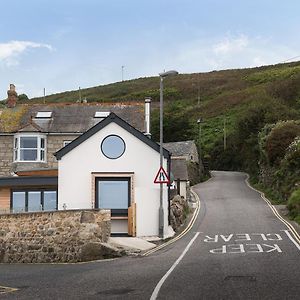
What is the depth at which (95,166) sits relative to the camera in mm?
28078

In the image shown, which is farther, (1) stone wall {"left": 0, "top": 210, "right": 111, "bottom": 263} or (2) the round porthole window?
(2) the round porthole window

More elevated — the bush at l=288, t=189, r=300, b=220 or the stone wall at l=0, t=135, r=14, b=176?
the stone wall at l=0, t=135, r=14, b=176

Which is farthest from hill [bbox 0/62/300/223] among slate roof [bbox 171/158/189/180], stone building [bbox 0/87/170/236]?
stone building [bbox 0/87/170/236]

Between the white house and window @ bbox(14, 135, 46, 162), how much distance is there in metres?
9.93

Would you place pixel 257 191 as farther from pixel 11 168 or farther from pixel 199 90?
pixel 199 90

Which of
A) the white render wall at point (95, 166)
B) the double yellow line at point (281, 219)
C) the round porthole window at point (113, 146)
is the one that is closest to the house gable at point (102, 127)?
the white render wall at point (95, 166)

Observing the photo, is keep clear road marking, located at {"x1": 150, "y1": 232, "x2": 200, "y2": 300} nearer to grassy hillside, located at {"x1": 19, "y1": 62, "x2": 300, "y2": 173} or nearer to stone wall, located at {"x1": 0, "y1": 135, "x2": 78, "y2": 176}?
stone wall, located at {"x1": 0, "y1": 135, "x2": 78, "y2": 176}

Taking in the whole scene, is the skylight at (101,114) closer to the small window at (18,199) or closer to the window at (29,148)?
the window at (29,148)

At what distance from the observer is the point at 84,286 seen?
13898mm

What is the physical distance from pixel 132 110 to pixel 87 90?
114m

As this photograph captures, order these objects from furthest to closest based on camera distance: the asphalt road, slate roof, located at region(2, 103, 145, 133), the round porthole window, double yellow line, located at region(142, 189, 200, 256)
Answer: slate roof, located at region(2, 103, 145, 133) < the round porthole window < double yellow line, located at region(142, 189, 200, 256) < the asphalt road

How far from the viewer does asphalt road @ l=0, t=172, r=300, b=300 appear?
12.4 metres

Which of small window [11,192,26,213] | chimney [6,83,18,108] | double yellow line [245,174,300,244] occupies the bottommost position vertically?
double yellow line [245,174,300,244]

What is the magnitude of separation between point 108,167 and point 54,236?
19.4 ft
